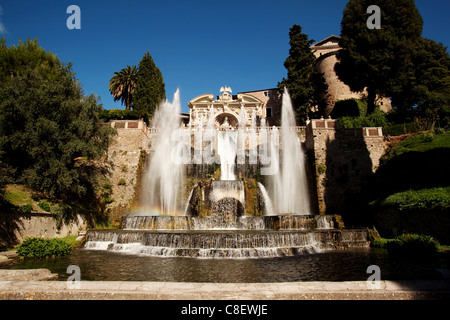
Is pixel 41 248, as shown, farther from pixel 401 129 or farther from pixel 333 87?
pixel 333 87

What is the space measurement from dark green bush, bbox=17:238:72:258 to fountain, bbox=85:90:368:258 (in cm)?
207

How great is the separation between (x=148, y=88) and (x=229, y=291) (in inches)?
1496

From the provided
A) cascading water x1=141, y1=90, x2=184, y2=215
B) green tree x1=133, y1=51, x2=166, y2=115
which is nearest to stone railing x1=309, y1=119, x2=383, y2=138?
cascading water x1=141, y1=90, x2=184, y2=215

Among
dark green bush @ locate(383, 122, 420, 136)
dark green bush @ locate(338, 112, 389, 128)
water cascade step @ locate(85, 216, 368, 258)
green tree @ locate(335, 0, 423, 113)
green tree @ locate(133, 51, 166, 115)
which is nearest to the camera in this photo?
water cascade step @ locate(85, 216, 368, 258)

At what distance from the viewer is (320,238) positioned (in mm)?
11664

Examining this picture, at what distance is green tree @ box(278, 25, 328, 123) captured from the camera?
33.4 meters

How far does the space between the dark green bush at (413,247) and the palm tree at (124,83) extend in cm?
4158

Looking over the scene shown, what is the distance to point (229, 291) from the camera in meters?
3.96

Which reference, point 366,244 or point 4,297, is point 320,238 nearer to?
point 366,244

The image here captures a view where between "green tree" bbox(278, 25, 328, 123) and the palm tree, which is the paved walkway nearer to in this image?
"green tree" bbox(278, 25, 328, 123)

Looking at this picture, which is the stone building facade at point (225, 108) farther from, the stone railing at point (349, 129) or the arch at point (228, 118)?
the stone railing at point (349, 129)

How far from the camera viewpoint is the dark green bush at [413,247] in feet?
31.4

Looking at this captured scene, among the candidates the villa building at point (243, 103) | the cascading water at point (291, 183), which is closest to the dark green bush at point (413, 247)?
the cascading water at point (291, 183)
